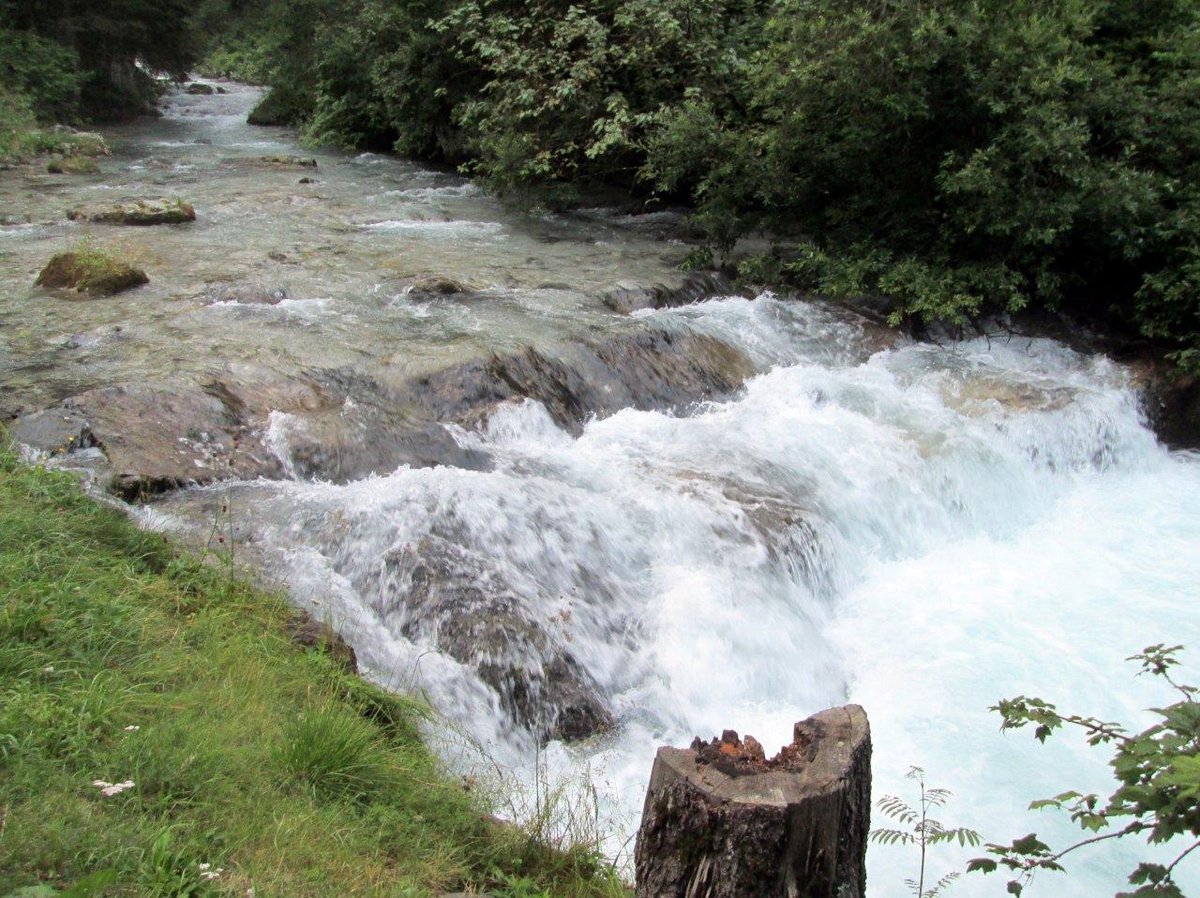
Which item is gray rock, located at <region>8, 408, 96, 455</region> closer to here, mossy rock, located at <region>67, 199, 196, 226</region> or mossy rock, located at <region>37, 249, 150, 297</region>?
mossy rock, located at <region>37, 249, 150, 297</region>

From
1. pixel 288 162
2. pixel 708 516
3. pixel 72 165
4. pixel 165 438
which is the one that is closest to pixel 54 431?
pixel 165 438

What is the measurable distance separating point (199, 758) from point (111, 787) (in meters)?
0.35

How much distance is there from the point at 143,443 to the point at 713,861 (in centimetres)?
473

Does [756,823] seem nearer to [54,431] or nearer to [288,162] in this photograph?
[54,431]

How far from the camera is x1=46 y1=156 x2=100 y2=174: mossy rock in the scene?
1547 cm

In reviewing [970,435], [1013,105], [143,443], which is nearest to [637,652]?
[143,443]

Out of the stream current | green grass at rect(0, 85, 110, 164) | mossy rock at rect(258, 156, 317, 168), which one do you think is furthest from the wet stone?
green grass at rect(0, 85, 110, 164)

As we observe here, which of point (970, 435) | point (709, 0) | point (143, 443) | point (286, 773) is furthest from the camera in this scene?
point (709, 0)

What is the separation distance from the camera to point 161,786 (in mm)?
3104

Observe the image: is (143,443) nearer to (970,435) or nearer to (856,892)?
(856,892)

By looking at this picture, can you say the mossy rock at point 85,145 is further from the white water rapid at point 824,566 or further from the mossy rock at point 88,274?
the white water rapid at point 824,566

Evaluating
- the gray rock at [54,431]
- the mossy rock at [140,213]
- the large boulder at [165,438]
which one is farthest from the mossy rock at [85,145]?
the gray rock at [54,431]

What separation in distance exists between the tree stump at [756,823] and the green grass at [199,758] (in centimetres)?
65

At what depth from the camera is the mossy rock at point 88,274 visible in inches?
346
